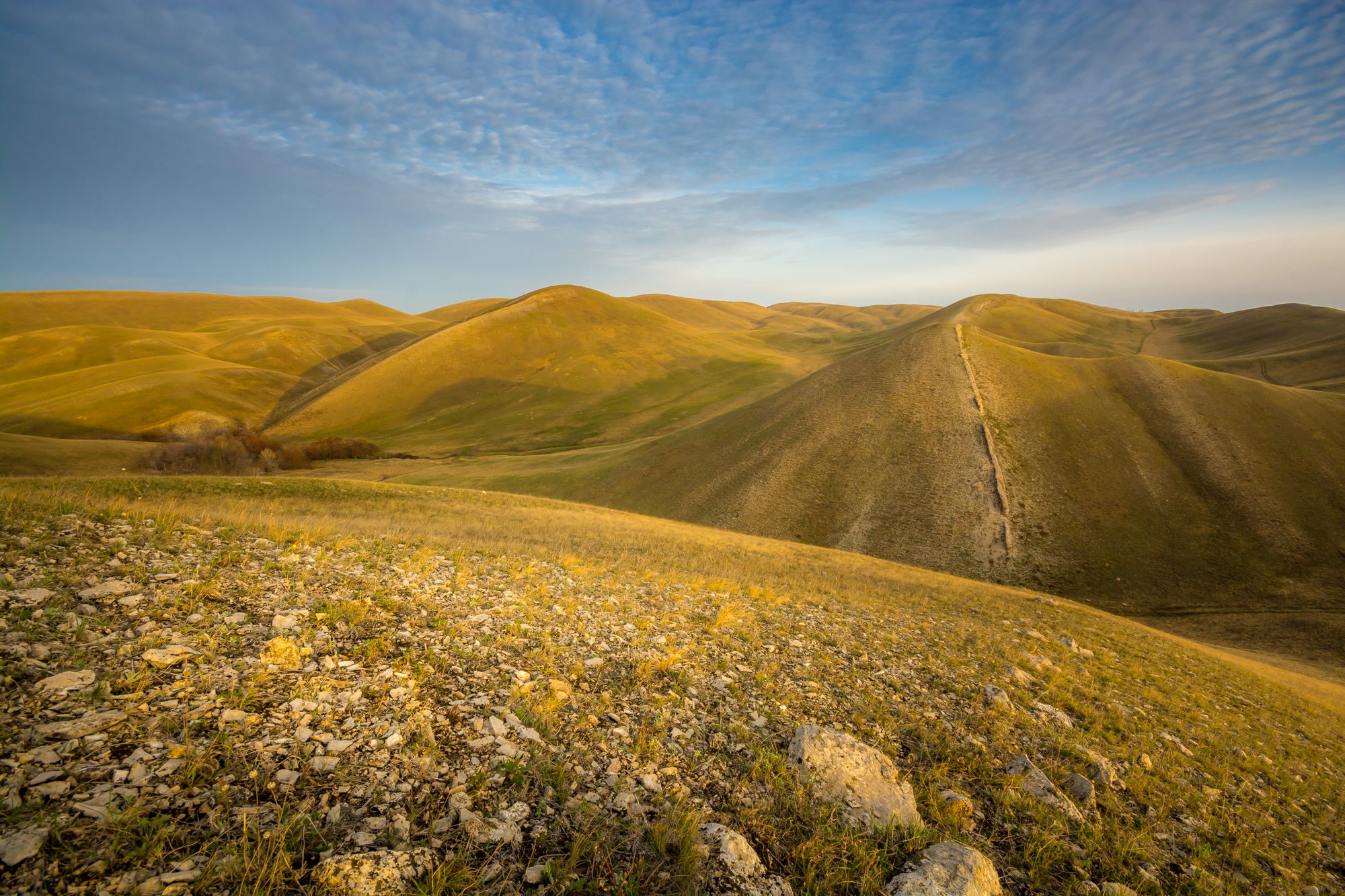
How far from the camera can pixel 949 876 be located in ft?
16.8

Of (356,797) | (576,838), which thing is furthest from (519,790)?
(356,797)

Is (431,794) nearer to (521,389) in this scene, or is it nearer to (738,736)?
(738,736)

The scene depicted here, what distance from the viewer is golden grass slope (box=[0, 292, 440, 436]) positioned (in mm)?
88375

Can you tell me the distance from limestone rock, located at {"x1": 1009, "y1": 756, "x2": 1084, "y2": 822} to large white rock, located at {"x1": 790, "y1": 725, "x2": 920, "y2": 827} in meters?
1.93

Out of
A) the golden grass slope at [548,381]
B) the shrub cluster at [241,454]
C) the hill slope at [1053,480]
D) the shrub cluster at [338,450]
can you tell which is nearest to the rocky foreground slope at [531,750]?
the hill slope at [1053,480]

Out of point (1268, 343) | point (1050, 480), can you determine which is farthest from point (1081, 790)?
point (1268, 343)

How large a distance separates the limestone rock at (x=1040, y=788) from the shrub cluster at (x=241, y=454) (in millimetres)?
66048

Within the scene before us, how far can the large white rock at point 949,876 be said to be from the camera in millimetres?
4984

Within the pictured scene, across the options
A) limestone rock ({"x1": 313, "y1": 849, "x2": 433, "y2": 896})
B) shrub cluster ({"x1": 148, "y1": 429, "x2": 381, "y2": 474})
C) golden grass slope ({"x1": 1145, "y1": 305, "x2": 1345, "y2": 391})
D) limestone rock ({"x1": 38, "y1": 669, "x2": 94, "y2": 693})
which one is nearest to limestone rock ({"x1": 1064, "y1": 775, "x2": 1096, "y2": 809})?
limestone rock ({"x1": 313, "y1": 849, "x2": 433, "y2": 896})

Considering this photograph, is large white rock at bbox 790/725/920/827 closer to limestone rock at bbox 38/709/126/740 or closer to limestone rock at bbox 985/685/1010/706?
limestone rock at bbox 985/685/1010/706

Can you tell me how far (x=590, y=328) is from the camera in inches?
5728

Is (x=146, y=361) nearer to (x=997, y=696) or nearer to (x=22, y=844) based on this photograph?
(x=22, y=844)

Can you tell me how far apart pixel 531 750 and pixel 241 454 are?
2750 inches

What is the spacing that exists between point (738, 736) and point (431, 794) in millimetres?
3961
